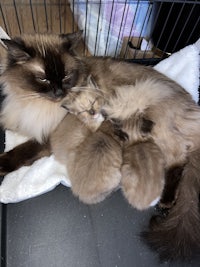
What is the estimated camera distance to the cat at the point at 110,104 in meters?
1.13

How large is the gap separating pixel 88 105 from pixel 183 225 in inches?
22.6

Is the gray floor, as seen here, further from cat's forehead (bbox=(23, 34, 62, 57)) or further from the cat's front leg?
cat's forehead (bbox=(23, 34, 62, 57))

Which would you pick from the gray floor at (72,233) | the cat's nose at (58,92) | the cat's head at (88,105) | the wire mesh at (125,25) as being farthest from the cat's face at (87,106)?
the wire mesh at (125,25)

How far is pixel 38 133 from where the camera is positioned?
133 centimetres

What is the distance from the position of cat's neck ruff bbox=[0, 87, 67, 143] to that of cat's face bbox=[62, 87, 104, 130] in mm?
60

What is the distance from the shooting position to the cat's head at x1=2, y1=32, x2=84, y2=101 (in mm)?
1119

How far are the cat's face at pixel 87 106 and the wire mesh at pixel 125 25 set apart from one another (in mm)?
527

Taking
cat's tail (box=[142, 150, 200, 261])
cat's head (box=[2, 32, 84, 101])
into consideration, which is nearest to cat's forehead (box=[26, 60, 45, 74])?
cat's head (box=[2, 32, 84, 101])

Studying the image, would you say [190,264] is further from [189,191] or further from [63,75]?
[63,75]

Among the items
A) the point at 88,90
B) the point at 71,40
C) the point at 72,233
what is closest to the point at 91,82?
the point at 88,90

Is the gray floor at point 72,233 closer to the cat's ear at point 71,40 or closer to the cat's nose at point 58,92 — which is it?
the cat's nose at point 58,92

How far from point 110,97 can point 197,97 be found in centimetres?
54

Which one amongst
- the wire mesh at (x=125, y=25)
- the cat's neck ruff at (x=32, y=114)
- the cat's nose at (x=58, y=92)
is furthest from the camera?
the wire mesh at (x=125, y=25)

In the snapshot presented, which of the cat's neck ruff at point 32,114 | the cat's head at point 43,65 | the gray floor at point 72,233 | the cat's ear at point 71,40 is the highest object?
the cat's ear at point 71,40
